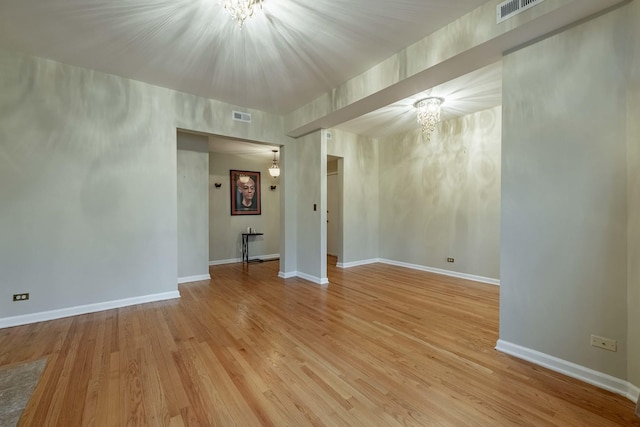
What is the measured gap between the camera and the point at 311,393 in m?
1.80

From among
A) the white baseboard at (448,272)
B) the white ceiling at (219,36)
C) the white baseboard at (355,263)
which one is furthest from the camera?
the white baseboard at (355,263)

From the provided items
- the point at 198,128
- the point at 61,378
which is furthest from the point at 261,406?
the point at 198,128

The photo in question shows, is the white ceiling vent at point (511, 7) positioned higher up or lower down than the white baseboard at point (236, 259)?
higher up

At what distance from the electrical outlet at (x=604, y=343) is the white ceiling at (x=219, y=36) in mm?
2716

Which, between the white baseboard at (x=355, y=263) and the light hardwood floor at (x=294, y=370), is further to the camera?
the white baseboard at (x=355, y=263)

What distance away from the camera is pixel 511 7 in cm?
204

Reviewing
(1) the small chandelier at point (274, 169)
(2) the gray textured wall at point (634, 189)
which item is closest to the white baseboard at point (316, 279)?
(1) the small chandelier at point (274, 169)

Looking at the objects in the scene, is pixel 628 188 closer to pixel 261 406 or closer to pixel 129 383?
pixel 261 406

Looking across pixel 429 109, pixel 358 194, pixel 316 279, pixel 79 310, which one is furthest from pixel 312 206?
pixel 79 310

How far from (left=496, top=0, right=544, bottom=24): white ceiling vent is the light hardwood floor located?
272 centimetres

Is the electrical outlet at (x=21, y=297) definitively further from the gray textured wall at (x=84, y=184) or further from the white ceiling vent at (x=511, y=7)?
the white ceiling vent at (x=511, y=7)

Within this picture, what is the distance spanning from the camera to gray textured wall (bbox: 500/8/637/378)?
1827 millimetres

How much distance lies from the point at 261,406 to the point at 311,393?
33 cm

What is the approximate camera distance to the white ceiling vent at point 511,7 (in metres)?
1.95
